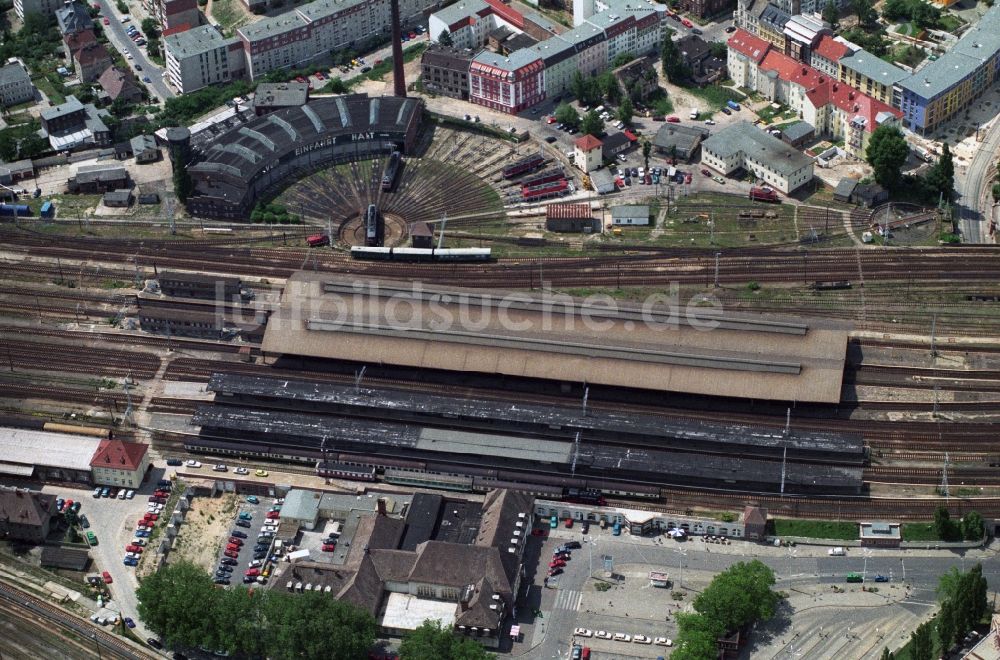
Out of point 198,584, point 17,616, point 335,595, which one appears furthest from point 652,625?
point 17,616

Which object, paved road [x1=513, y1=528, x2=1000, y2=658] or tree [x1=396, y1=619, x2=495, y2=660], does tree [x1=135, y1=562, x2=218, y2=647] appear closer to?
tree [x1=396, y1=619, x2=495, y2=660]

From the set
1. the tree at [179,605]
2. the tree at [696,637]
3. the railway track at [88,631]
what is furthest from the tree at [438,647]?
the railway track at [88,631]

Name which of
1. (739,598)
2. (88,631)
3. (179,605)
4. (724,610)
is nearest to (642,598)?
(724,610)

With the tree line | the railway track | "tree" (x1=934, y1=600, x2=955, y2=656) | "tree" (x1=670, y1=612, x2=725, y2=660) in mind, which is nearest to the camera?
"tree" (x1=670, y1=612, x2=725, y2=660)

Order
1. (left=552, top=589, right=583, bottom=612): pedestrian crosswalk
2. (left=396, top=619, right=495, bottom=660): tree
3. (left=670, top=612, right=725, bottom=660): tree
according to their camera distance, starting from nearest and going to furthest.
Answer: (left=396, top=619, right=495, bottom=660): tree → (left=670, top=612, right=725, bottom=660): tree → (left=552, top=589, right=583, bottom=612): pedestrian crosswalk

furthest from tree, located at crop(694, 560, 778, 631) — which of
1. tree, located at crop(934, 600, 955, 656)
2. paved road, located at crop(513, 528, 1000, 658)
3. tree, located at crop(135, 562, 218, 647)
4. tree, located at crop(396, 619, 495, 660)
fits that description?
tree, located at crop(135, 562, 218, 647)

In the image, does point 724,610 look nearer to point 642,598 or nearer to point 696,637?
point 696,637
